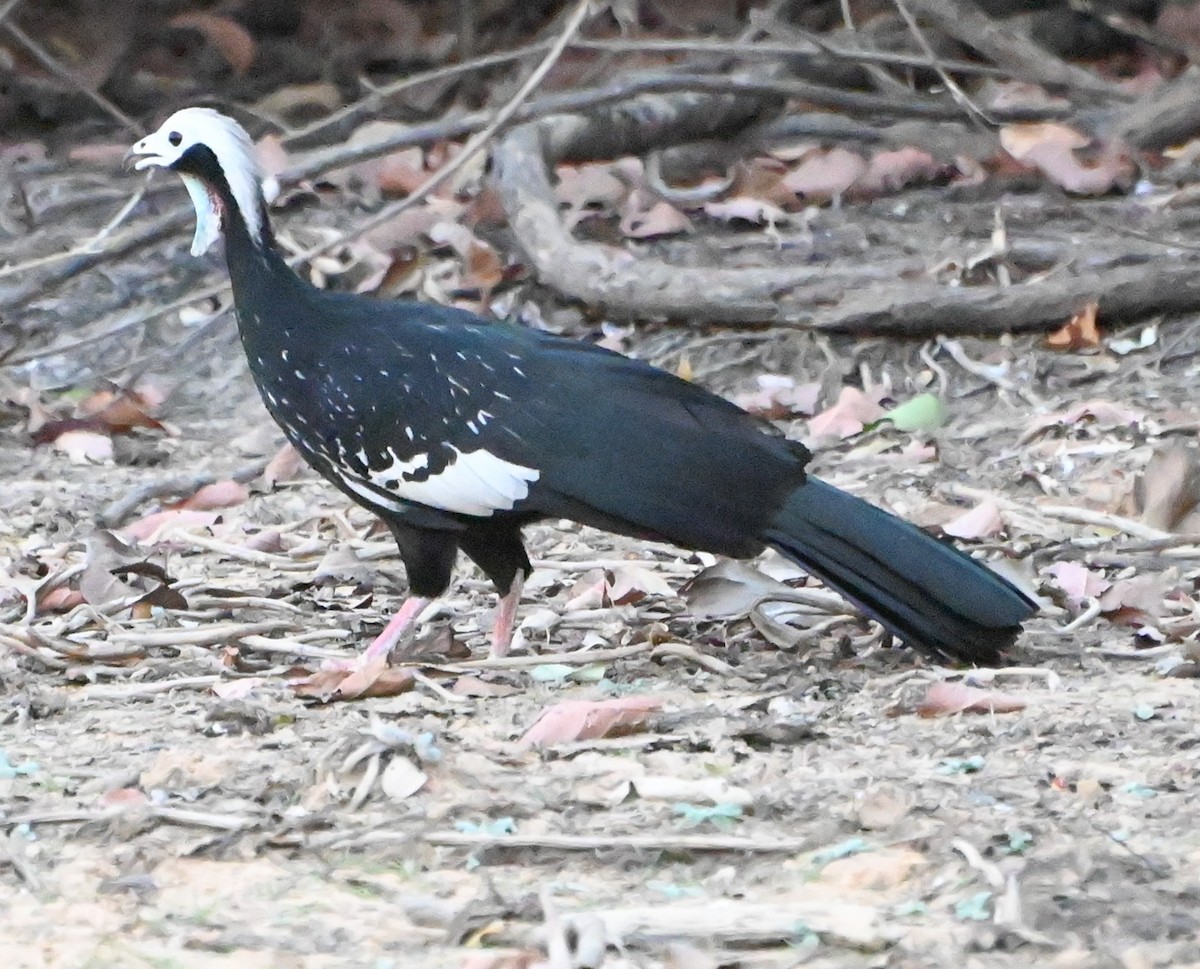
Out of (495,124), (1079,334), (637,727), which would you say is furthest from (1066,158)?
(637,727)

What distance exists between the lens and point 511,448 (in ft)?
11.2

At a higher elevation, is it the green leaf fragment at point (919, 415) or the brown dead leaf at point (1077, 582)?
the brown dead leaf at point (1077, 582)

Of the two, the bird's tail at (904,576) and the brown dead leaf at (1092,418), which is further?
the brown dead leaf at (1092,418)

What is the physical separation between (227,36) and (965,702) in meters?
5.21

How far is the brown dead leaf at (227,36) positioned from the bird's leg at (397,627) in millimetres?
4180

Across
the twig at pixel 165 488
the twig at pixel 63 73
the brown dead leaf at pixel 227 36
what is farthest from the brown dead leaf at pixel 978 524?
the brown dead leaf at pixel 227 36

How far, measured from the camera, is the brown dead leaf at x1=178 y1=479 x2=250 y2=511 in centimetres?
481

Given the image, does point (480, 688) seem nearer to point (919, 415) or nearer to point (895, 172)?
point (919, 415)

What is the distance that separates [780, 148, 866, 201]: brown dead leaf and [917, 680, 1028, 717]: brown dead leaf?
10.6 ft

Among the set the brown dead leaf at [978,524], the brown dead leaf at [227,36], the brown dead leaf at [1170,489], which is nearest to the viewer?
the brown dead leaf at [1170,489]

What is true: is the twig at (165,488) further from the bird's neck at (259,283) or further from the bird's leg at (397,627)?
the bird's leg at (397,627)

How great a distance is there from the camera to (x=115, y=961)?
7.07ft

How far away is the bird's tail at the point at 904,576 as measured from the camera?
3238mm

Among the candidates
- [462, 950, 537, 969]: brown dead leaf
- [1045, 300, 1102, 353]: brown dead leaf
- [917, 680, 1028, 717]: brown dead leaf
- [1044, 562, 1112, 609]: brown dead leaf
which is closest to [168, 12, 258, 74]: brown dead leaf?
[1045, 300, 1102, 353]: brown dead leaf
